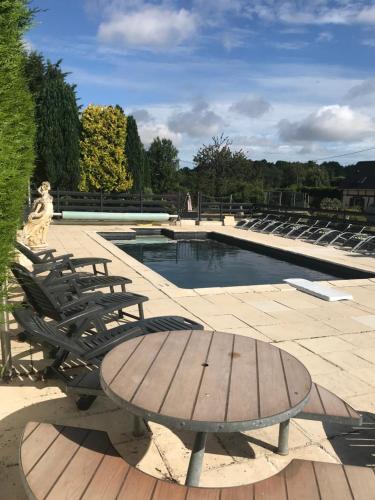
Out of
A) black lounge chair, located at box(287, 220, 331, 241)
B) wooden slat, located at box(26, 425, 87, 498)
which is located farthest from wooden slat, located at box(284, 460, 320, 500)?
black lounge chair, located at box(287, 220, 331, 241)

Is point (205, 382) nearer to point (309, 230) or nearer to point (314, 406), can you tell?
point (314, 406)

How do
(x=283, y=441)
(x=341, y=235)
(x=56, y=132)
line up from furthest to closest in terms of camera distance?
(x=56, y=132), (x=341, y=235), (x=283, y=441)

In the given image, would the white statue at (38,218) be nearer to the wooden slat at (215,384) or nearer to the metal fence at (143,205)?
the metal fence at (143,205)

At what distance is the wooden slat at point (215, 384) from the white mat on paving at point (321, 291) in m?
3.62

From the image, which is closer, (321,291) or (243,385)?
(243,385)

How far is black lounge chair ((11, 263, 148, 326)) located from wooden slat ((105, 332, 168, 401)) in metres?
0.91

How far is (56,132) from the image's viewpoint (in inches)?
635

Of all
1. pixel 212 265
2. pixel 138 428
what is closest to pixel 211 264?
pixel 212 265

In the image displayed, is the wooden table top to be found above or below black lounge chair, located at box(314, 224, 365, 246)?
above

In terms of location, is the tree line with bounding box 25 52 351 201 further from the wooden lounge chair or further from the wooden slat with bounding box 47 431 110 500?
the wooden slat with bounding box 47 431 110 500

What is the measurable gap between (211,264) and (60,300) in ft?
20.6

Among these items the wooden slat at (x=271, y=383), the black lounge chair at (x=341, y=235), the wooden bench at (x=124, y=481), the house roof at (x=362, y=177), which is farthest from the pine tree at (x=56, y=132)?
the house roof at (x=362, y=177)

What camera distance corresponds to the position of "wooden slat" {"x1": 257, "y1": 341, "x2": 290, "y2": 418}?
1661mm

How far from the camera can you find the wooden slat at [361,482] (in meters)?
1.46
